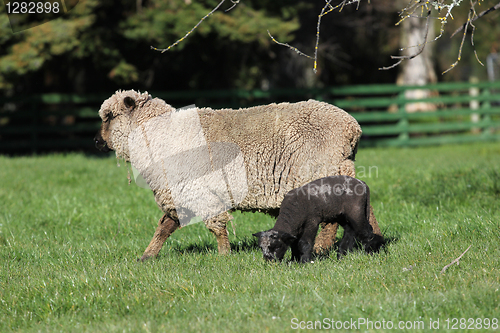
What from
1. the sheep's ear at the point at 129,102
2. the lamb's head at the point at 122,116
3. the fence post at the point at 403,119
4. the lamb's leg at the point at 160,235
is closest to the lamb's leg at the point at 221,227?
the lamb's leg at the point at 160,235

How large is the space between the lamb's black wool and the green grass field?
196 millimetres

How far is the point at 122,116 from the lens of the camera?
464 cm

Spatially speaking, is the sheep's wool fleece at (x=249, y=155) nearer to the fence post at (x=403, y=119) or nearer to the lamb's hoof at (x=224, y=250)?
the lamb's hoof at (x=224, y=250)

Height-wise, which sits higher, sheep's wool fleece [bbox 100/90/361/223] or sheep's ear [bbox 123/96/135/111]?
sheep's ear [bbox 123/96/135/111]

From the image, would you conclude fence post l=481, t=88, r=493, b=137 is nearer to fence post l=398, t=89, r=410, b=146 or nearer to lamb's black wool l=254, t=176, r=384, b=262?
fence post l=398, t=89, r=410, b=146

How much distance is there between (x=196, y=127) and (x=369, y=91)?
10.9 meters

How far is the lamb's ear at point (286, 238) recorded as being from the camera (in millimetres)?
3991

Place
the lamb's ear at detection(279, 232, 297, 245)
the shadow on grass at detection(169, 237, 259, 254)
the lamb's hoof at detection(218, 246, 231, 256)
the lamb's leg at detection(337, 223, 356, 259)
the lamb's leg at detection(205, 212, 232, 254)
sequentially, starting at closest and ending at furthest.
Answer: the lamb's ear at detection(279, 232, 297, 245)
the lamb's leg at detection(337, 223, 356, 259)
the lamb's leg at detection(205, 212, 232, 254)
the lamb's hoof at detection(218, 246, 231, 256)
the shadow on grass at detection(169, 237, 259, 254)

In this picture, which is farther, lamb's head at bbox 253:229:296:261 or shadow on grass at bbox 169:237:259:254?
shadow on grass at bbox 169:237:259:254

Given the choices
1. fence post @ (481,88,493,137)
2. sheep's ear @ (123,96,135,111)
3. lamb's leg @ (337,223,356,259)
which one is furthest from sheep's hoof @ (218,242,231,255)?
fence post @ (481,88,493,137)

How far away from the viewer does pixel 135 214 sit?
674cm

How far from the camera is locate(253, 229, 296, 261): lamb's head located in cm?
399

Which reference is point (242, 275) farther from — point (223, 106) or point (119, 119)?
point (223, 106)

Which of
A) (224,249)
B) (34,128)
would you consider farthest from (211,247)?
(34,128)
